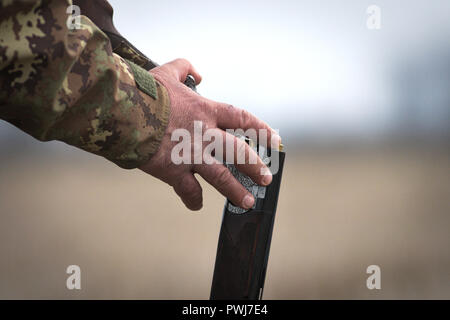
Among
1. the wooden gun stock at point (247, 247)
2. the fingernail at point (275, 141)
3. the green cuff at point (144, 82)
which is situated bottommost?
the wooden gun stock at point (247, 247)

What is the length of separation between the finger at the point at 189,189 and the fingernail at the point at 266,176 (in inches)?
6.7

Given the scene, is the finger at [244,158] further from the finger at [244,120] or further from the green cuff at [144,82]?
the green cuff at [144,82]

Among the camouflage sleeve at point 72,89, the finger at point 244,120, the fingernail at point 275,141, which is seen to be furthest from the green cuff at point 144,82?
the fingernail at point 275,141

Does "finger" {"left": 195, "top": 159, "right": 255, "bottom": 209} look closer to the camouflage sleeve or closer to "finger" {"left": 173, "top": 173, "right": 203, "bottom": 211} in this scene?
"finger" {"left": 173, "top": 173, "right": 203, "bottom": 211}

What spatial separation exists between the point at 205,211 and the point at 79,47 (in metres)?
6.41

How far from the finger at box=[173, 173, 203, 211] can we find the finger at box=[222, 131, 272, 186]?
0.11 m

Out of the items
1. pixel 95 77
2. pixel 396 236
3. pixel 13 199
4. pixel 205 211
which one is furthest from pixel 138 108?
pixel 13 199

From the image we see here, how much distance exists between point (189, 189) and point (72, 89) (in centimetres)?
40

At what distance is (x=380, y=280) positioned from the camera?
12.2 feet

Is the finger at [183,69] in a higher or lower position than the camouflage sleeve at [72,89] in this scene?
higher

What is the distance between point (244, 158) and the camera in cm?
112

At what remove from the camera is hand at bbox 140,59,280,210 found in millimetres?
1122

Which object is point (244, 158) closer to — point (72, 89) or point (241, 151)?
point (241, 151)

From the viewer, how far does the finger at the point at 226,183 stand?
1.14m
